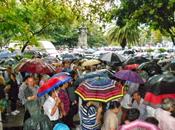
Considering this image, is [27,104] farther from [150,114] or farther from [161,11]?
[161,11]

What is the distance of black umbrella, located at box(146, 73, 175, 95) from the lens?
747cm

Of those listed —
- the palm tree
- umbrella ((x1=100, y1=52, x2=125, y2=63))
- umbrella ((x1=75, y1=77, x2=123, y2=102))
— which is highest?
umbrella ((x1=75, y1=77, x2=123, y2=102))

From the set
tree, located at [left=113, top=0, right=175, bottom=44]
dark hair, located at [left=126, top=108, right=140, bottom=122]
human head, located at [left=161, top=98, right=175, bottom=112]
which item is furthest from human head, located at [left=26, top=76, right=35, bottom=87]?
tree, located at [left=113, top=0, right=175, bottom=44]

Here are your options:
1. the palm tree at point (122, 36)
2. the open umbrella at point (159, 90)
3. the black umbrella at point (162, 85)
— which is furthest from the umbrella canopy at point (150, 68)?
the palm tree at point (122, 36)

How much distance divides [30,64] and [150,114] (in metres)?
5.29

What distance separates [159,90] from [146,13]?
1112 cm

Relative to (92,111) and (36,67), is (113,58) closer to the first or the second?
(36,67)

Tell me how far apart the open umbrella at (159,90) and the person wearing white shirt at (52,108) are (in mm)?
1630

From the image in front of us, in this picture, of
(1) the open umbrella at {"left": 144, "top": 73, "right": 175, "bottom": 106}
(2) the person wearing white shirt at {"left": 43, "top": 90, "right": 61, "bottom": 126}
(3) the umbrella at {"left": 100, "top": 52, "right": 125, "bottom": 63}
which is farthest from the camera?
(3) the umbrella at {"left": 100, "top": 52, "right": 125, "bottom": 63}

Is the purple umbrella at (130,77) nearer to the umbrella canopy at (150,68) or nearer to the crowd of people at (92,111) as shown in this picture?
the crowd of people at (92,111)

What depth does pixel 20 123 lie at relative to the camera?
1226 centimetres

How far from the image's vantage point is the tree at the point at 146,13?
17.7 meters

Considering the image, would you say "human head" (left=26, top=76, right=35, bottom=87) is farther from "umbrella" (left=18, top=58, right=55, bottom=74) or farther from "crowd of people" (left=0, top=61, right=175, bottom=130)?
"umbrella" (left=18, top=58, right=55, bottom=74)

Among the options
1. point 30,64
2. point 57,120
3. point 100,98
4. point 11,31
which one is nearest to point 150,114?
point 100,98
